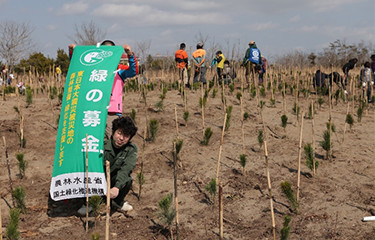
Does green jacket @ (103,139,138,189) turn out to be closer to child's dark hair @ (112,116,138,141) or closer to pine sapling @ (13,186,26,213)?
child's dark hair @ (112,116,138,141)

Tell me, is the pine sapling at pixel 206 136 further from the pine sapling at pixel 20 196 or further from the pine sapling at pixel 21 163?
the pine sapling at pixel 20 196

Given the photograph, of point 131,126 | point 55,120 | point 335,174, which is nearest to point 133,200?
point 131,126

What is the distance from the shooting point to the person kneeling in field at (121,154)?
10.9ft

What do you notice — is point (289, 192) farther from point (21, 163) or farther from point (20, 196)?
point (21, 163)

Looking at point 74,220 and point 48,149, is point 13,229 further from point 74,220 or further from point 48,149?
point 48,149

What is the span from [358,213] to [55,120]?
5.09 meters

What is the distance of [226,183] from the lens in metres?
4.29

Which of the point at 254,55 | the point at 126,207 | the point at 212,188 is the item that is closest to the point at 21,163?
the point at 126,207

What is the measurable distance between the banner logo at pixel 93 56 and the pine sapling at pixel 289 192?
2121 mm

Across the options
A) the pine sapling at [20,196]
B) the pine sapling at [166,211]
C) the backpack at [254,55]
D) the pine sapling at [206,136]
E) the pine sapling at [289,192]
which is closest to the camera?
the pine sapling at [166,211]

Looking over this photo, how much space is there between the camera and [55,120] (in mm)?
6527

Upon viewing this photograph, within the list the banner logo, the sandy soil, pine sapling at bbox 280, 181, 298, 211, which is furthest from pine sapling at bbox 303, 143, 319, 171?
the banner logo

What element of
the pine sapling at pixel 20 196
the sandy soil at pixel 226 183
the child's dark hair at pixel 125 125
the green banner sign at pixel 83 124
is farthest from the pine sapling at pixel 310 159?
the pine sapling at pixel 20 196

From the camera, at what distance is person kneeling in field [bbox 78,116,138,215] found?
3312 mm
